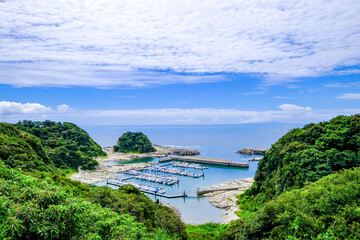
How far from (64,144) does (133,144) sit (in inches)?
889

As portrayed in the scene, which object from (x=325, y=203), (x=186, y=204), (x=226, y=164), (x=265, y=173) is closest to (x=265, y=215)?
(x=325, y=203)

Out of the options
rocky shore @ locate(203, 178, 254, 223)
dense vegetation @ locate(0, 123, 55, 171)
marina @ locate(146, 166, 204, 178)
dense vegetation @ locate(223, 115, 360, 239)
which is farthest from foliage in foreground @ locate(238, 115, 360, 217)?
dense vegetation @ locate(0, 123, 55, 171)

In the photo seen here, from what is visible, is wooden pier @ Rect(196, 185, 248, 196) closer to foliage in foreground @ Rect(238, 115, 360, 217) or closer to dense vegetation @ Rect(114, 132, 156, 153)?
foliage in foreground @ Rect(238, 115, 360, 217)

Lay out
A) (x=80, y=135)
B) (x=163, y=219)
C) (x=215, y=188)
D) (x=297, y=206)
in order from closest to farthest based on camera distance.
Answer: (x=297, y=206) → (x=163, y=219) → (x=215, y=188) → (x=80, y=135)

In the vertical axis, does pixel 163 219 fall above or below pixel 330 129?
below

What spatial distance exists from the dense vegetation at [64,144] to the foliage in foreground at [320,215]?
131ft

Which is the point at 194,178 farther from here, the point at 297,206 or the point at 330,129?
the point at 297,206

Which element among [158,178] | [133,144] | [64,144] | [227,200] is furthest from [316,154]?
[133,144]

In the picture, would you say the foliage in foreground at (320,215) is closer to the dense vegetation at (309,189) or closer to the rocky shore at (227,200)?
the dense vegetation at (309,189)

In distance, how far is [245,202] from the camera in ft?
78.6

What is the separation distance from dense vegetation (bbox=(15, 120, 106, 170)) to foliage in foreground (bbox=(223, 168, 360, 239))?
131ft

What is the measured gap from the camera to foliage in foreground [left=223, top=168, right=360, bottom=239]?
21.6 ft

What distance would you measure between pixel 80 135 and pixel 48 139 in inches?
282

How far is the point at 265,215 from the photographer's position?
10508mm
